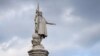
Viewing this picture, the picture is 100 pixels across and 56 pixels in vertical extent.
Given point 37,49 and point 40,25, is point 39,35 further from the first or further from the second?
point 37,49

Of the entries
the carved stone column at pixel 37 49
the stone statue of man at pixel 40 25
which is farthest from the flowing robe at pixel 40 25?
the carved stone column at pixel 37 49

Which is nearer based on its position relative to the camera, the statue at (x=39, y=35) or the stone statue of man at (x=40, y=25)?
the statue at (x=39, y=35)

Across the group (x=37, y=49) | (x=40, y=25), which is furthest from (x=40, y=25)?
(x=37, y=49)

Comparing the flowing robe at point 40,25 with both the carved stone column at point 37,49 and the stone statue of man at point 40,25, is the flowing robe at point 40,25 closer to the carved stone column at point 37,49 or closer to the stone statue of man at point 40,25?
the stone statue of man at point 40,25

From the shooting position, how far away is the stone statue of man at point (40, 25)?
3962 centimetres

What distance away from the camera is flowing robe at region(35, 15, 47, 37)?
130ft

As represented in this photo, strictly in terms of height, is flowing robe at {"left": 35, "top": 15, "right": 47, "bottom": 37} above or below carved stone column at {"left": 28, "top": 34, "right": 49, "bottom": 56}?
above

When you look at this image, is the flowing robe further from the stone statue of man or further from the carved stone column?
the carved stone column

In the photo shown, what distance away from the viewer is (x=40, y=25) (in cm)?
3994

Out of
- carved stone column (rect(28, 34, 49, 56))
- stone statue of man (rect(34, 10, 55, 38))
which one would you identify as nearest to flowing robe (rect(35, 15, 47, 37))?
stone statue of man (rect(34, 10, 55, 38))

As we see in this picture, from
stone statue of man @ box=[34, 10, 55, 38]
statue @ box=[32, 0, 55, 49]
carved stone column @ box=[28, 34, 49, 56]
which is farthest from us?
stone statue of man @ box=[34, 10, 55, 38]

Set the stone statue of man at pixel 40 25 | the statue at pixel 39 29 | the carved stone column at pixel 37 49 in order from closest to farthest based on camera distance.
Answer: the carved stone column at pixel 37 49, the statue at pixel 39 29, the stone statue of man at pixel 40 25

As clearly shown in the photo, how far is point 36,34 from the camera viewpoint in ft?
129

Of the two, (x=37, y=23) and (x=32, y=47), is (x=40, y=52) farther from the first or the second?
(x=37, y=23)
